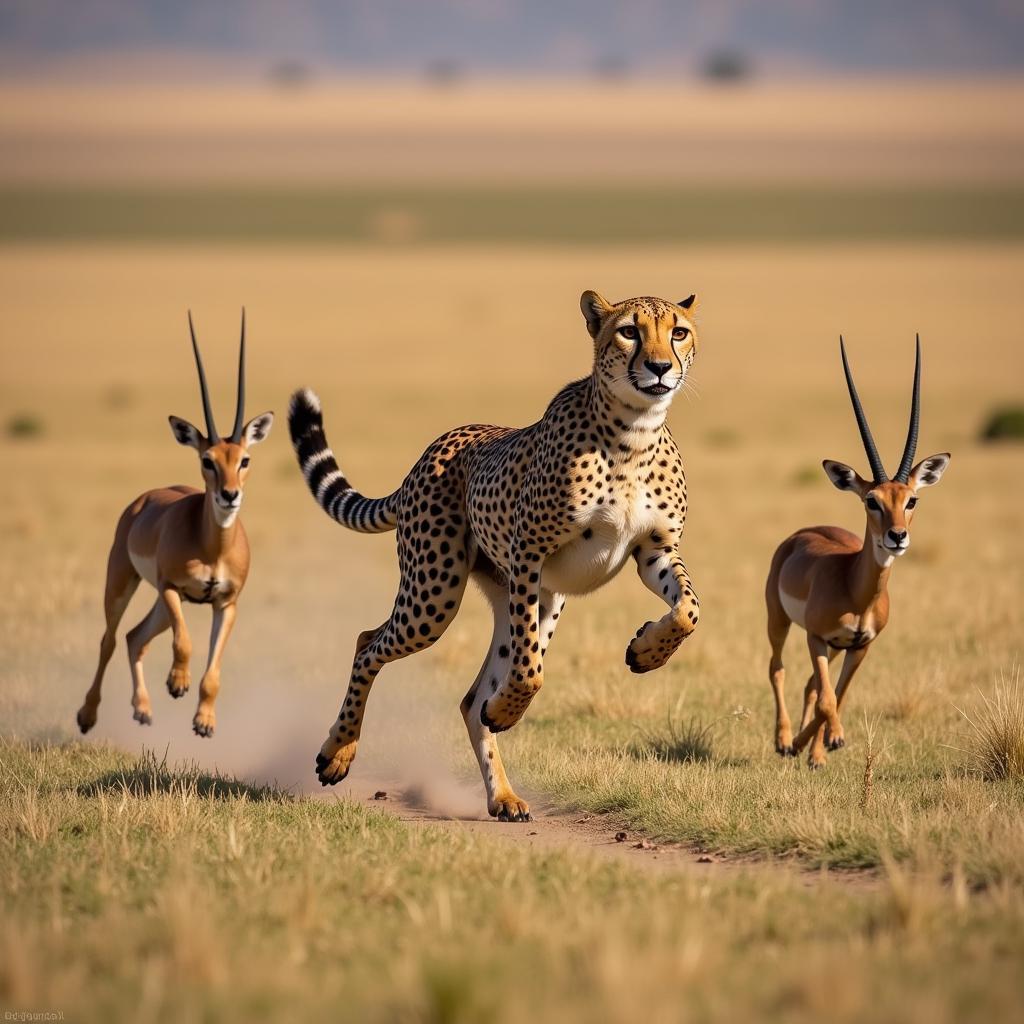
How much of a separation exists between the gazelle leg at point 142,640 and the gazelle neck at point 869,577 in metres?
3.47

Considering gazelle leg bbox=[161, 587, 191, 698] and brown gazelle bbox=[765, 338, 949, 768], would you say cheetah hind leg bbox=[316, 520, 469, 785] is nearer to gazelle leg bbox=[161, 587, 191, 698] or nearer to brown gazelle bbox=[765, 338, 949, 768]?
gazelle leg bbox=[161, 587, 191, 698]

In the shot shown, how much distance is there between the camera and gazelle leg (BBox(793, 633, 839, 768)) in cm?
829

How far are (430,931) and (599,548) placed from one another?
232 cm

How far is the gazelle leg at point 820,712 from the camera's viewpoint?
8289 millimetres

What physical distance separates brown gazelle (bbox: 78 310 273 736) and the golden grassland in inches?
18.4

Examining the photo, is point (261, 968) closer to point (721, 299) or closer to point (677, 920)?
point (677, 920)

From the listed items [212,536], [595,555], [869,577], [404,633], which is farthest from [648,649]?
[212,536]

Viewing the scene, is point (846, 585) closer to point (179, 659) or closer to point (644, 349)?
point (644, 349)

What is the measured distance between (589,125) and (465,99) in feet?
95.3

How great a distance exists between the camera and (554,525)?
7383 millimetres

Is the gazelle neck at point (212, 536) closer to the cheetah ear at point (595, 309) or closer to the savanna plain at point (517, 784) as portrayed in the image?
the savanna plain at point (517, 784)

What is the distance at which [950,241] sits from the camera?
67500 millimetres

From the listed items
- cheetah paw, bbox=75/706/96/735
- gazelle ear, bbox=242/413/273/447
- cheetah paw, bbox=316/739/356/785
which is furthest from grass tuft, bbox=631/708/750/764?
cheetah paw, bbox=75/706/96/735

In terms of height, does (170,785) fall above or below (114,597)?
below
